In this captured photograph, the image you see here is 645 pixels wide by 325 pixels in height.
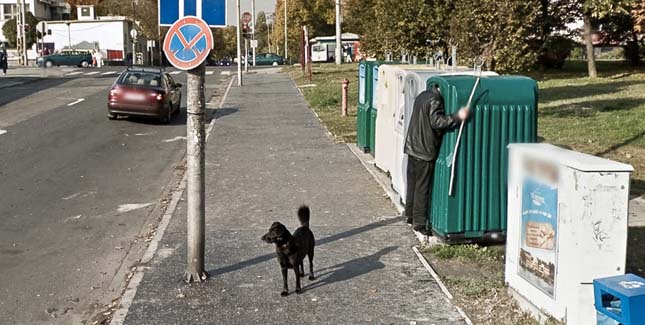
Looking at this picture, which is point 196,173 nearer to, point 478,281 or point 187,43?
point 187,43

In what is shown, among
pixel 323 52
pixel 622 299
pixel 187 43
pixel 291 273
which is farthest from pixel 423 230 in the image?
pixel 323 52

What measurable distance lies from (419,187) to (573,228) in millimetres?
2912

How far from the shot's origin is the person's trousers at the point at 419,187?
767 cm

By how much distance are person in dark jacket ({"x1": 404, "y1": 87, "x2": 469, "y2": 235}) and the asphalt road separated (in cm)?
285

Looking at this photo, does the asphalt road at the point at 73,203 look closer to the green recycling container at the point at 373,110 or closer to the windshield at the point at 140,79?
the windshield at the point at 140,79

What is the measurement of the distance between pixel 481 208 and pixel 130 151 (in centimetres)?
997

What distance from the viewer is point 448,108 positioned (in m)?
7.36

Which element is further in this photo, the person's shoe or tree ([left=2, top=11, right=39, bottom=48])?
tree ([left=2, top=11, right=39, bottom=48])

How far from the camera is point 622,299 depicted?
3.97 m

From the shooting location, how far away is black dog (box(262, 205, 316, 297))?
6.15 metres

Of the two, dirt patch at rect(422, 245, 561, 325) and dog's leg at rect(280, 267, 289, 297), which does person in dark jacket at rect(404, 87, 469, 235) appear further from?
dog's leg at rect(280, 267, 289, 297)

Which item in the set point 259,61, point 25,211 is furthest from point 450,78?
point 259,61

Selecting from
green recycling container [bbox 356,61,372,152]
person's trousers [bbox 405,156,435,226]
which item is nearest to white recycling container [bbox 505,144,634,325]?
person's trousers [bbox 405,156,435,226]

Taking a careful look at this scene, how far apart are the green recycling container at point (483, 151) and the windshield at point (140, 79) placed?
49.6 feet
